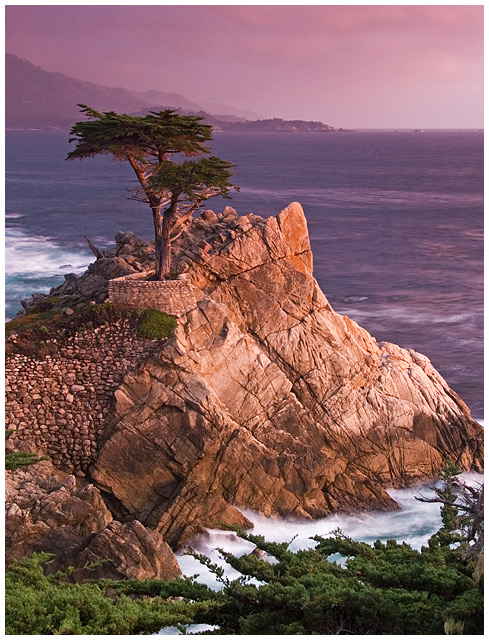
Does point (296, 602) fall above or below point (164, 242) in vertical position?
below

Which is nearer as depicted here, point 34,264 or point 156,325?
point 156,325

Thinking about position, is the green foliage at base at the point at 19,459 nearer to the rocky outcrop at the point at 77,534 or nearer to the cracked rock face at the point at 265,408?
the rocky outcrop at the point at 77,534

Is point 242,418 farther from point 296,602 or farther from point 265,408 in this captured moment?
point 296,602

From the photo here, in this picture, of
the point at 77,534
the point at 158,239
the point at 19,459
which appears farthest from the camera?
the point at 158,239

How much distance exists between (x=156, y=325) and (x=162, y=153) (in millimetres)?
5292

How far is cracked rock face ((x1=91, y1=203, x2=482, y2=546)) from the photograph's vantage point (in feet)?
68.1

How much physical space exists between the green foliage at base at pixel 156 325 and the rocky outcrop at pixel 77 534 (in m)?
4.95

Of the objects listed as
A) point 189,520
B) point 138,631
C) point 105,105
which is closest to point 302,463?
point 189,520

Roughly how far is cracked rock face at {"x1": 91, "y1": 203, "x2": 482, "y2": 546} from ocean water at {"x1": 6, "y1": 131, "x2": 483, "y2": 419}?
3.95 m

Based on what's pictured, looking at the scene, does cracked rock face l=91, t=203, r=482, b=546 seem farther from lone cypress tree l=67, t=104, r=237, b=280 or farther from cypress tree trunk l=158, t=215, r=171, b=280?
lone cypress tree l=67, t=104, r=237, b=280

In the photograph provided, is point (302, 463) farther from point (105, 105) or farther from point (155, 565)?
point (105, 105)

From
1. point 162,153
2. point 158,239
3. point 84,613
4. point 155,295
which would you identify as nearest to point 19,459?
point 155,295

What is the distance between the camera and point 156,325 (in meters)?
22.4

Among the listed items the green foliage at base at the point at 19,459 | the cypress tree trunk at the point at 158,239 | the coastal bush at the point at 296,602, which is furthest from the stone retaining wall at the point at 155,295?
the coastal bush at the point at 296,602
